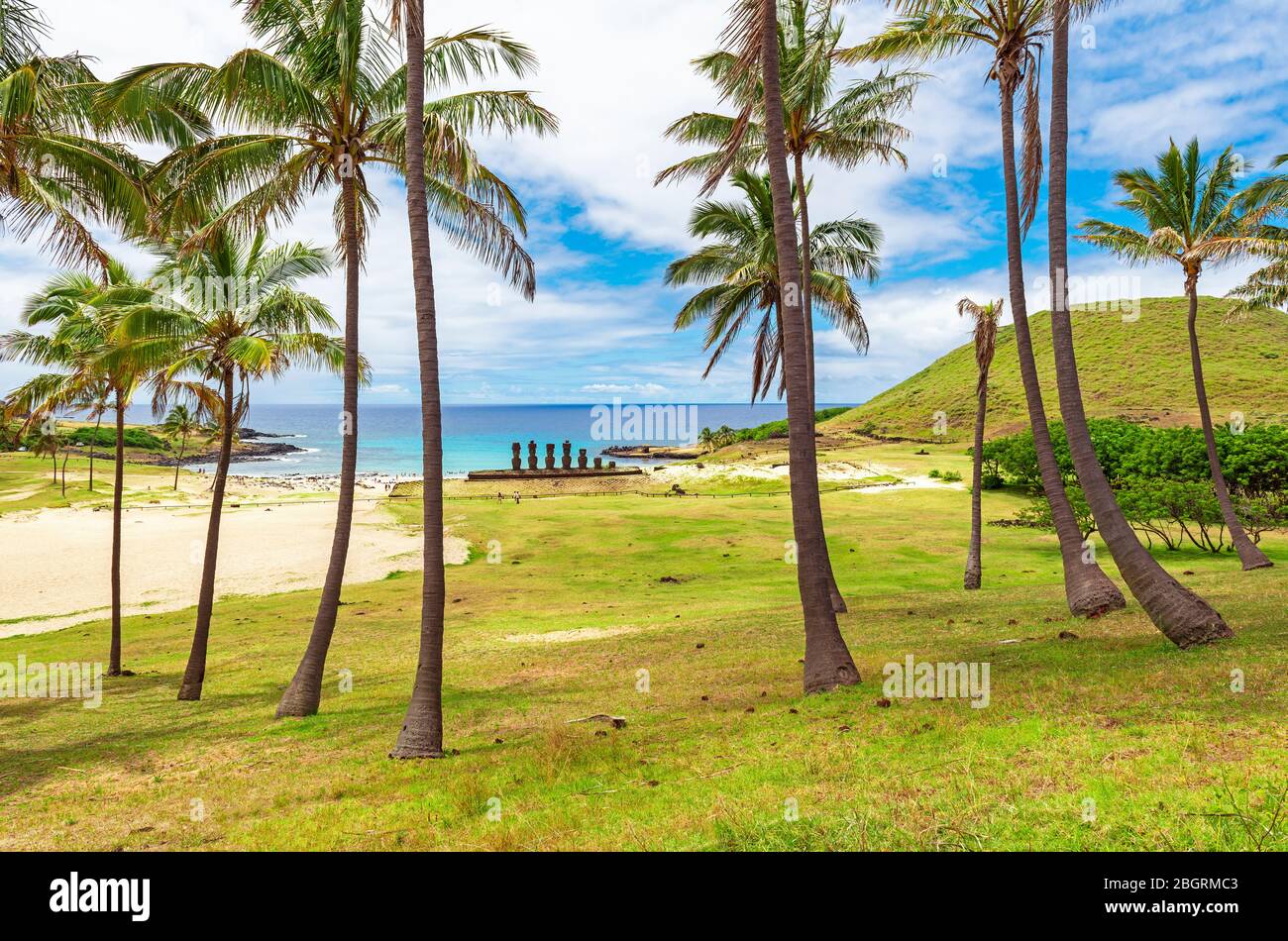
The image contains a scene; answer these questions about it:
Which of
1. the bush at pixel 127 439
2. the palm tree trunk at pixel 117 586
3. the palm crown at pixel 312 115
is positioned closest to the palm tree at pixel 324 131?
the palm crown at pixel 312 115

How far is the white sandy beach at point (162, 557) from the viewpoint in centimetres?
2549

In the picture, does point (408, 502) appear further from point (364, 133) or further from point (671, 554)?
point (364, 133)

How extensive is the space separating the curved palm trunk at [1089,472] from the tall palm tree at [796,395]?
3.65 meters

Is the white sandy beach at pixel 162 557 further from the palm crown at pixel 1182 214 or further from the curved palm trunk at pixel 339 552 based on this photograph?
the palm crown at pixel 1182 214

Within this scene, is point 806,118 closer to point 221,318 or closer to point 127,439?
point 221,318

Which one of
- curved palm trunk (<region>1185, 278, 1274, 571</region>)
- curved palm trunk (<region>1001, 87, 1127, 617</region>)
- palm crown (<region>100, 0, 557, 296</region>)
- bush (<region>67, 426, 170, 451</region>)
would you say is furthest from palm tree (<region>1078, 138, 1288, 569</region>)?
bush (<region>67, 426, 170, 451</region>)

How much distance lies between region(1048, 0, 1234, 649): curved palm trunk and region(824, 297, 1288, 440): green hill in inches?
2996

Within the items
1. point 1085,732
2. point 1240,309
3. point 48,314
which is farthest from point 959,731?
point 1240,309

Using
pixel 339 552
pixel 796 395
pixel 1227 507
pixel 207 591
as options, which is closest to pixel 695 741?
pixel 796 395

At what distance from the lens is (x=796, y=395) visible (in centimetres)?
1061

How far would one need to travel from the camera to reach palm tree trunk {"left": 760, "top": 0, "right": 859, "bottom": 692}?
10.2 meters

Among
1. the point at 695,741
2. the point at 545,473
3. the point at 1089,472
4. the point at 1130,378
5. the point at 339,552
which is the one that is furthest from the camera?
the point at 1130,378

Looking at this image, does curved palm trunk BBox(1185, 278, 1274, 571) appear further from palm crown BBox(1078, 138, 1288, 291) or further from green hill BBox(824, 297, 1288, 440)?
green hill BBox(824, 297, 1288, 440)

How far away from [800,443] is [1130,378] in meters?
122
